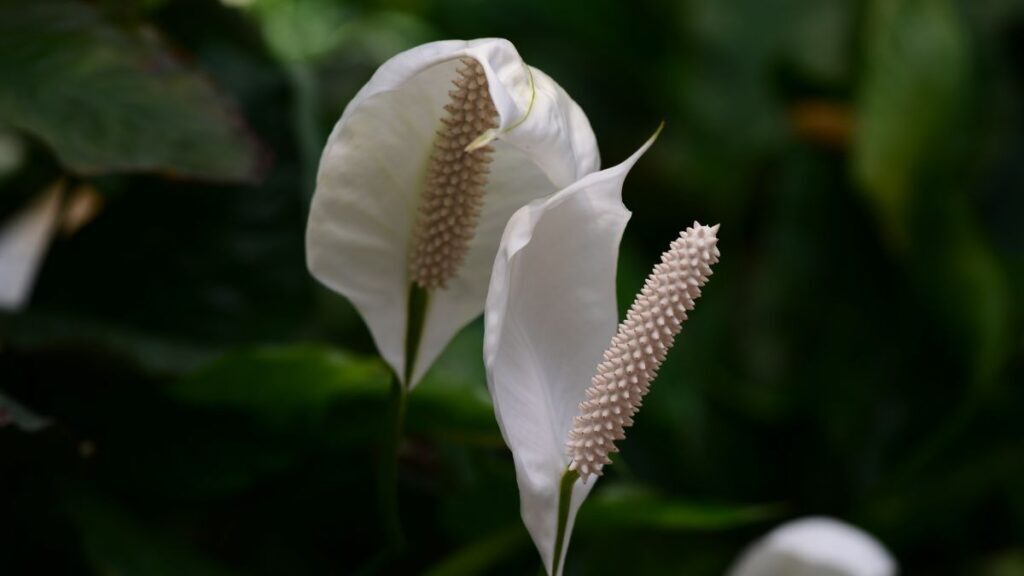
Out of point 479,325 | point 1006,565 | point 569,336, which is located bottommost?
point 1006,565

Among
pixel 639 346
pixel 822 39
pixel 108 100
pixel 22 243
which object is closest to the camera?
pixel 639 346

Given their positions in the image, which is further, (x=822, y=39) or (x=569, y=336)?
(x=822, y=39)

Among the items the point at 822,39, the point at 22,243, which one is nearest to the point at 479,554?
the point at 22,243

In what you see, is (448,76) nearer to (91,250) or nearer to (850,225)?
(91,250)

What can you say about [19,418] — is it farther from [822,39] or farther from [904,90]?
[822,39]

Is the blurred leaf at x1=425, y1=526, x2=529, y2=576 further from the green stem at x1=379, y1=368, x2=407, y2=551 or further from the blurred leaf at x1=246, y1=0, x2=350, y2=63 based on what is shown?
the blurred leaf at x1=246, y1=0, x2=350, y2=63

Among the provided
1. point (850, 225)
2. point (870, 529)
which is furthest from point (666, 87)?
point (870, 529)
